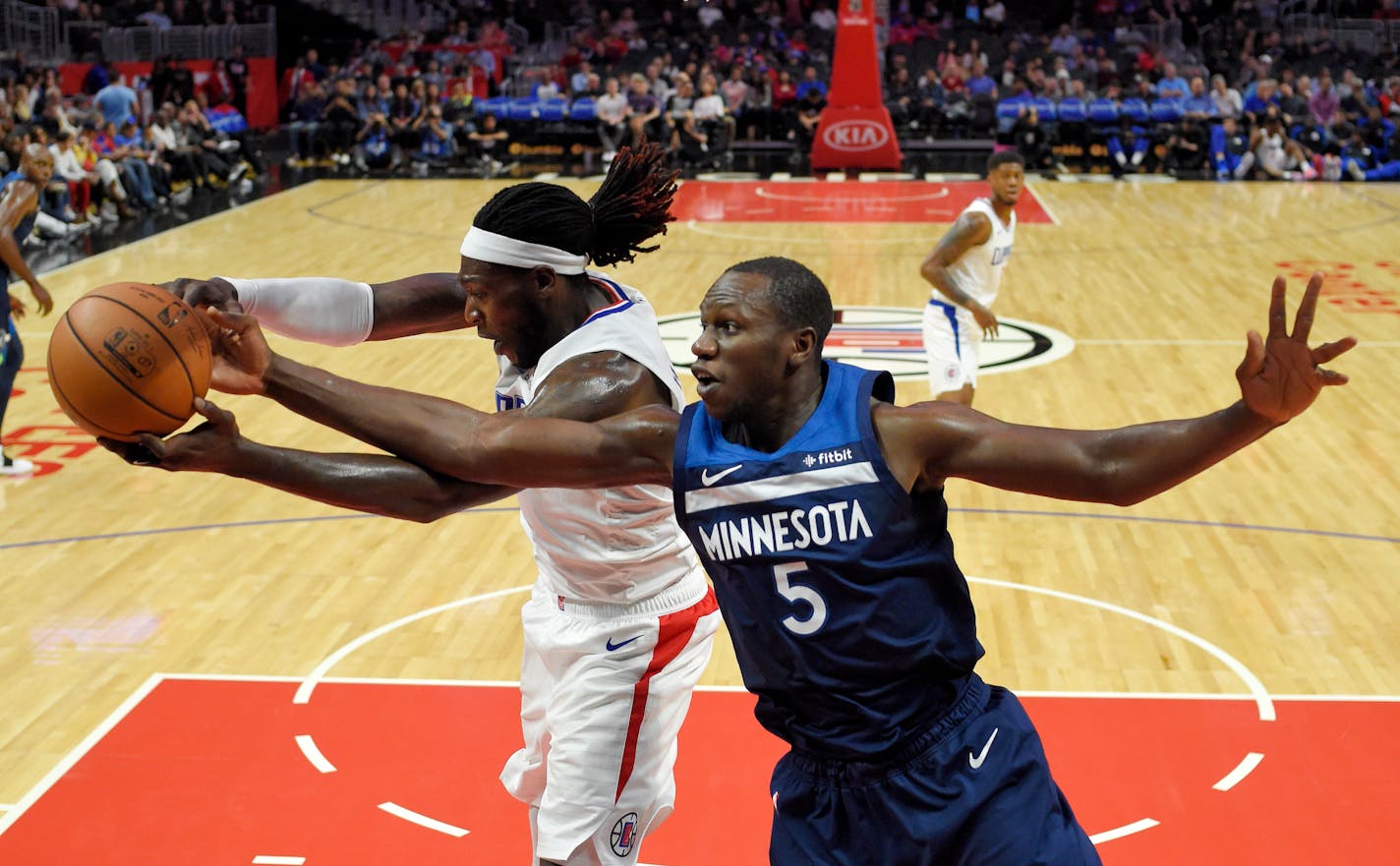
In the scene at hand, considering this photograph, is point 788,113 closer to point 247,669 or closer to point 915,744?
point 247,669

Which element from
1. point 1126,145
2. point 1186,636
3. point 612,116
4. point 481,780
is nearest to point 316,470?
point 481,780

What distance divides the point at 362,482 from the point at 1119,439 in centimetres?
145

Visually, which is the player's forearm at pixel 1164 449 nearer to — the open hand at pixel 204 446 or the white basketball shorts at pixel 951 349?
the open hand at pixel 204 446

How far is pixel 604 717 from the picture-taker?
151 inches

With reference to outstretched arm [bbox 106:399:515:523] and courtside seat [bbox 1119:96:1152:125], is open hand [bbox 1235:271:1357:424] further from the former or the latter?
courtside seat [bbox 1119:96:1152:125]

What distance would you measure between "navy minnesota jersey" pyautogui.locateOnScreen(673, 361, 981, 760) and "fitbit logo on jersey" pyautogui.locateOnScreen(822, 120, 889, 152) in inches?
822

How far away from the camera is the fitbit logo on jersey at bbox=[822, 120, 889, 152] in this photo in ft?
77.1

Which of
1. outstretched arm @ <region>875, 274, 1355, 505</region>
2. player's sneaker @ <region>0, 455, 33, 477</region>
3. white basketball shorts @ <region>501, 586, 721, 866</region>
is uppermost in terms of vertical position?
outstretched arm @ <region>875, 274, 1355, 505</region>

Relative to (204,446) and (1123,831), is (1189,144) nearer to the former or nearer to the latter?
(1123,831)

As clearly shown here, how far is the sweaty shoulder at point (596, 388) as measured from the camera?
3.41 metres

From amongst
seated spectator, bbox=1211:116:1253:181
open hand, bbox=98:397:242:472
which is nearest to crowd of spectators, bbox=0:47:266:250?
open hand, bbox=98:397:242:472

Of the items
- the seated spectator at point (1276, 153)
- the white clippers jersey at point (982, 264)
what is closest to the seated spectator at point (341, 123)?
the seated spectator at point (1276, 153)

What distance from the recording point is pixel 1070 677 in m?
6.18

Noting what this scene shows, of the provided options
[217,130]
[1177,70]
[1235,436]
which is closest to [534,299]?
[1235,436]
